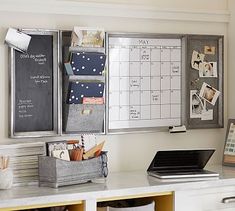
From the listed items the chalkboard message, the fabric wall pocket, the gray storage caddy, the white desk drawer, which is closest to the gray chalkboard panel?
the chalkboard message

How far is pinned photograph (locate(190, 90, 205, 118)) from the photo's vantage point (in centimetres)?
317

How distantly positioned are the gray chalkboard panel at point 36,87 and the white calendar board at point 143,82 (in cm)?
34

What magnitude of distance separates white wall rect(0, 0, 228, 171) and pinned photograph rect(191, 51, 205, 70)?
0.47ft

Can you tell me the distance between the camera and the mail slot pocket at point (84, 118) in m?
2.78

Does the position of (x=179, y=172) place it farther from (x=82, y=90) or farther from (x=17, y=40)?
(x=17, y=40)

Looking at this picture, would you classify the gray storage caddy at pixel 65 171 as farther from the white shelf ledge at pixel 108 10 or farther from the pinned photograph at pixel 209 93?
the pinned photograph at pixel 209 93

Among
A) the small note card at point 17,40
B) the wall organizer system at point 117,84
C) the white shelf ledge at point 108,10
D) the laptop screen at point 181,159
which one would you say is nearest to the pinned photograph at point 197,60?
the wall organizer system at point 117,84

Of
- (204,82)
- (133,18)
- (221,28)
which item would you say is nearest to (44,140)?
(133,18)

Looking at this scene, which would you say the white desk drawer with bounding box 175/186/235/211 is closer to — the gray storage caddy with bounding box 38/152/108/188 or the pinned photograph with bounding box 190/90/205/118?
the gray storage caddy with bounding box 38/152/108/188

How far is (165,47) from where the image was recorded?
3080 mm

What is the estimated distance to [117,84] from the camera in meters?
2.95

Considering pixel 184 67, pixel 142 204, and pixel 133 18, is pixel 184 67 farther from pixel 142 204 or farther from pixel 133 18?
pixel 142 204

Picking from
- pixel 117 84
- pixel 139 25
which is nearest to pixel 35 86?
pixel 117 84

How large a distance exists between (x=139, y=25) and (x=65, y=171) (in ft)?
3.37
